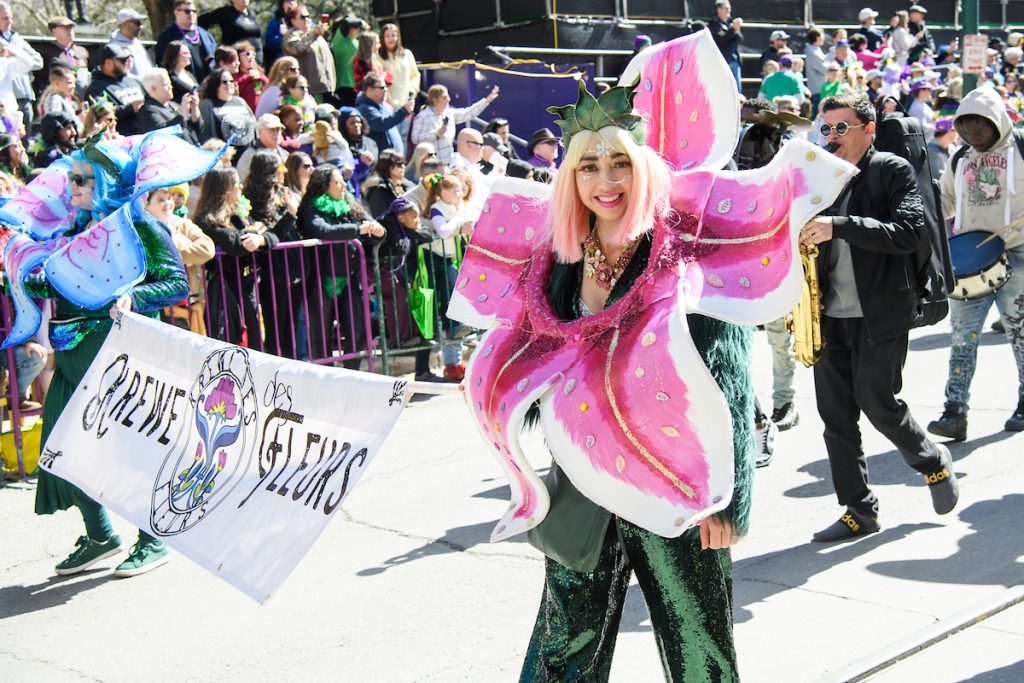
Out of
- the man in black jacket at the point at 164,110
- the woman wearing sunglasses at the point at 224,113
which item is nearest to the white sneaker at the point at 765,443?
the woman wearing sunglasses at the point at 224,113

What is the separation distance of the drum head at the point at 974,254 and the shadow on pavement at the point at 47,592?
5209 millimetres

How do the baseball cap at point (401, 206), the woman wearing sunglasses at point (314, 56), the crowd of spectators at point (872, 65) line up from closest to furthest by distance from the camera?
1. the baseball cap at point (401, 206)
2. the woman wearing sunglasses at point (314, 56)
3. the crowd of spectators at point (872, 65)

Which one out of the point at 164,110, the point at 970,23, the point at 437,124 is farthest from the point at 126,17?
the point at 970,23

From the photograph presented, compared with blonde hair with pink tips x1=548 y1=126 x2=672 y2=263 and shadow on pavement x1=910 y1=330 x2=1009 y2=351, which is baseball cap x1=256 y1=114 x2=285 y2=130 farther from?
blonde hair with pink tips x1=548 y1=126 x2=672 y2=263

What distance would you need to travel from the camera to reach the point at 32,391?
26.8 feet

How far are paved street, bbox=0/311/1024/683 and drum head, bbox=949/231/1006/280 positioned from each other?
1.10 m

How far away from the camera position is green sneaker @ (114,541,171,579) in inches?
232

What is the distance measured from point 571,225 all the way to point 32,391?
5881 mm

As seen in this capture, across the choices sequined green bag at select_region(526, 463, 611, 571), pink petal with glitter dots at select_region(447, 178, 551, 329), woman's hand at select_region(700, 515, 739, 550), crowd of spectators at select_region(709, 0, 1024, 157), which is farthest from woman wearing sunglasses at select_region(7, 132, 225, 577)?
crowd of spectators at select_region(709, 0, 1024, 157)

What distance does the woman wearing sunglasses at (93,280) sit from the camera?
5.65m

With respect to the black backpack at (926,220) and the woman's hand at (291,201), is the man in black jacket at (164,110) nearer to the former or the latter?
the woman's hand at (291,201)

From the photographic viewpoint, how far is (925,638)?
4.40m

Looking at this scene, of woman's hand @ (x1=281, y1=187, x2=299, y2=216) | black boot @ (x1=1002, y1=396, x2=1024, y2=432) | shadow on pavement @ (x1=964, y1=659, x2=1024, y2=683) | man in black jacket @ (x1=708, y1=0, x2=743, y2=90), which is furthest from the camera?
man in black jacket @ (x1=708, y1=0, x2=743, y2=90)

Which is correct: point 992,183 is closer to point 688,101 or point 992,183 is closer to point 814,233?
point 814,233
